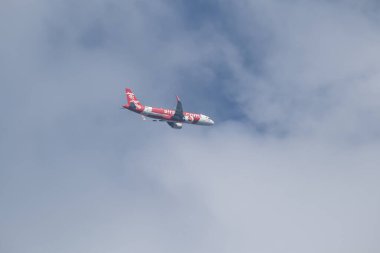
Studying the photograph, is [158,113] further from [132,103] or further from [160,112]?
[132,103]

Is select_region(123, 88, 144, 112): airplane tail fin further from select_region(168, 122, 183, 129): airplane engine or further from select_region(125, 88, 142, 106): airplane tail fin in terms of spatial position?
select_region(168, 122, 183, 129): airplane engine

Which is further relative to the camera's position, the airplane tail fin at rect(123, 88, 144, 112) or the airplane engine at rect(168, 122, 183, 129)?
the airplane engine at rect(168, 122, 183, 129)

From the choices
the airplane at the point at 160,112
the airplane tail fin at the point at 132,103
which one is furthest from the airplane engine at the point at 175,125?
the airplane tail fin at the point at 132,103

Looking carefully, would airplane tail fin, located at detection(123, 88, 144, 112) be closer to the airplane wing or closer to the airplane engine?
the airplane wing

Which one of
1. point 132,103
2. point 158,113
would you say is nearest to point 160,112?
point 158,113

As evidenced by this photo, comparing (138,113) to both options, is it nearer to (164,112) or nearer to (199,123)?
(164,112)

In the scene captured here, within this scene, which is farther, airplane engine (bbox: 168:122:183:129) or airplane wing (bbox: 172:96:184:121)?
airplane engine (bbox: 168:122:183:129)

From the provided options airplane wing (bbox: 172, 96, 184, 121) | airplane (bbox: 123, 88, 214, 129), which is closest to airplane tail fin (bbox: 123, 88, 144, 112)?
airplane (bbox: 123, 88, 214, 129)

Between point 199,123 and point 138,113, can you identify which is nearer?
point 138,113

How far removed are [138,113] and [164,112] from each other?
6.20 metres

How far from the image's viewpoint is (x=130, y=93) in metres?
187

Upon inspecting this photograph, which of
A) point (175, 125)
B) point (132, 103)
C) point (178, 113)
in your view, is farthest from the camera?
point (175, 125)

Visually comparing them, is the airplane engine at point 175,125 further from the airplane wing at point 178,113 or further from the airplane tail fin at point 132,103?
the airplane tail fin at point 132,103

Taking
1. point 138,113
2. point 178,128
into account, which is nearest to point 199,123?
point 178,128
